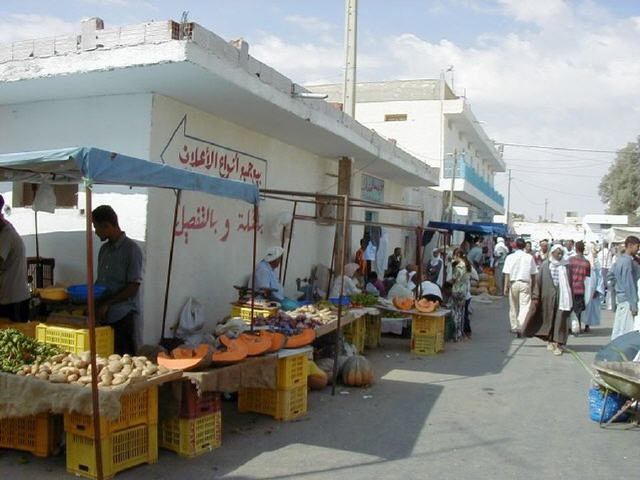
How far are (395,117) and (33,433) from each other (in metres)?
24.2

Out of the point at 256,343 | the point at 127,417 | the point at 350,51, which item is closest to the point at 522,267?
the point at 350,51

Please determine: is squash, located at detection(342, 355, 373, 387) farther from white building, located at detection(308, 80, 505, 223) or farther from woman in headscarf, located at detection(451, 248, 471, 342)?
white building, located at detection(308, 80, 505, 223)

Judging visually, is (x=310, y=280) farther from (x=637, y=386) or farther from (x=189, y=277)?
(x=637, y=386)

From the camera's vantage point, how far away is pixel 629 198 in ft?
156

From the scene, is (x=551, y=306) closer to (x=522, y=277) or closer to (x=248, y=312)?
(x=522, y=277)

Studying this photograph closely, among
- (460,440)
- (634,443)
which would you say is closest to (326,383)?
(460,440)

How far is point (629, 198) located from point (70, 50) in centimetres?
4882

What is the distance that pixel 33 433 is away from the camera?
479 cm

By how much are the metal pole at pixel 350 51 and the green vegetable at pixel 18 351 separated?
10242mm

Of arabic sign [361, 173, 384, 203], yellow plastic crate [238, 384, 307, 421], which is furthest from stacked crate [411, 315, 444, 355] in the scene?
arabic sign [361, 173, 384, 203]

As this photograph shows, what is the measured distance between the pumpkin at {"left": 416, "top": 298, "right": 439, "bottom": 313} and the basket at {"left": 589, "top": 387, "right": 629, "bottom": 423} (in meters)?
3.60

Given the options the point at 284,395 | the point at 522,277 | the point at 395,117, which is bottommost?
Answer: the point at 284,395

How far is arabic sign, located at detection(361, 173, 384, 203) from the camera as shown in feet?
48.8

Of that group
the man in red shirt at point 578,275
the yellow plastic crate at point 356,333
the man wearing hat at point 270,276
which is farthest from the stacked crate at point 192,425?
the man in red shirt at point 578,275
